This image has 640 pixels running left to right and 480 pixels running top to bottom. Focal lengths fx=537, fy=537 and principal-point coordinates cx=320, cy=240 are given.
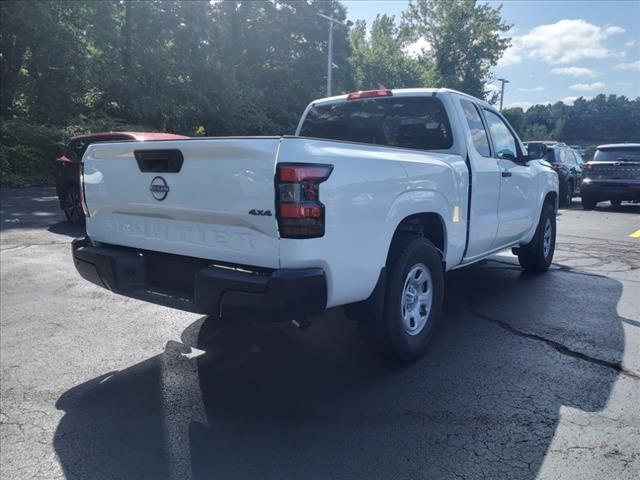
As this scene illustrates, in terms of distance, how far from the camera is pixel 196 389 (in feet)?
11.4

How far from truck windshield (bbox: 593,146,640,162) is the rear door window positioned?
36.0 ft

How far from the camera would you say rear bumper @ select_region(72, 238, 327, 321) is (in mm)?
2807

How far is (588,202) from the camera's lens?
14461mm

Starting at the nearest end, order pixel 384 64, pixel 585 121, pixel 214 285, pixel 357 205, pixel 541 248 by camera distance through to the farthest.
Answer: pixel 214 285, pixel 357 205, pixel 541 248, pixel 384 64, pixel 585 121

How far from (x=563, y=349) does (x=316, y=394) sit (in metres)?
1.99

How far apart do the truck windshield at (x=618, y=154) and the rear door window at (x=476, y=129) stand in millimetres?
10960

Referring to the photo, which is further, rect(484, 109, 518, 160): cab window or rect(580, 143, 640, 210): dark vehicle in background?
rect(580, 143, 640, 210): dark vehicle in background

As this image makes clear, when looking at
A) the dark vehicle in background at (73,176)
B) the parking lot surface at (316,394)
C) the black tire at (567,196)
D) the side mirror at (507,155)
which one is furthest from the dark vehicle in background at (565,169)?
the dark vehicle in background at (73,176)

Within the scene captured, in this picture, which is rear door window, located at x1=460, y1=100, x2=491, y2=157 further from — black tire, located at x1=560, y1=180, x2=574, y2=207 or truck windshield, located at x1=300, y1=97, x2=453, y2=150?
black tire, located at x1=560, y1=180, x2=574, y2=207

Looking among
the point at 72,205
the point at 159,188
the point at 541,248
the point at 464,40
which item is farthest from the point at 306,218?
the point at 464,40

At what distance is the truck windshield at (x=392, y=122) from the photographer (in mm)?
4645

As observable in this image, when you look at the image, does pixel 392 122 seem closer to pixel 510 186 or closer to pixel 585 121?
pixel 510 186

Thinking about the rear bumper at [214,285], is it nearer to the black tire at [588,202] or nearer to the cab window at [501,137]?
the cab window at [501,137]

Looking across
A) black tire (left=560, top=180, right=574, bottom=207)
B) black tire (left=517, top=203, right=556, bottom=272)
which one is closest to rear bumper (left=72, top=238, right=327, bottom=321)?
black tire (left=517, top=203, right=556, bottom=272)
